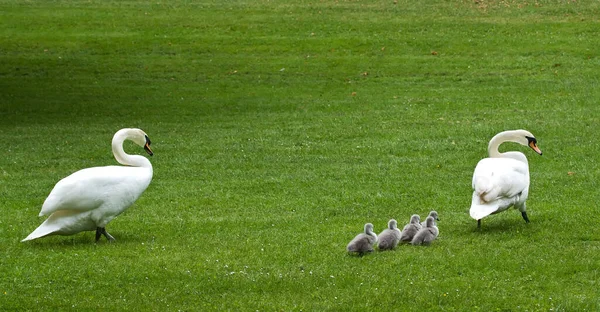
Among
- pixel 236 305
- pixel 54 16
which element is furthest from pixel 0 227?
pixel 54 16

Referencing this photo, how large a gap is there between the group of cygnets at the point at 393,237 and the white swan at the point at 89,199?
9.92ft

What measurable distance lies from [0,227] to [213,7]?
2408 centimetres

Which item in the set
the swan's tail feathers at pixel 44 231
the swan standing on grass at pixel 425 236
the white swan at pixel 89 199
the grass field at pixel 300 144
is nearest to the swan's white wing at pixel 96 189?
the white swan at pixel 89 199

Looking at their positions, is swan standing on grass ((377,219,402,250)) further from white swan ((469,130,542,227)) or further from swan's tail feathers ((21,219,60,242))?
swan's tail feathers ((21,219,60,242))

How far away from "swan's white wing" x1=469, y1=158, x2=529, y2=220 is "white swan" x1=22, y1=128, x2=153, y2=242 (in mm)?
4218

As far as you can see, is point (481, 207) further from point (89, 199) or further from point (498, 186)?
point (89, 199)

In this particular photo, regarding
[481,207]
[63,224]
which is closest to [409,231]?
[481,207]

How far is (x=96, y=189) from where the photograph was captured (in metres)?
11.4

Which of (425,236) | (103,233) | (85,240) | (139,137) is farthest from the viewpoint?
(139,137)

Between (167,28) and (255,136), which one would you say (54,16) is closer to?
(167,28)

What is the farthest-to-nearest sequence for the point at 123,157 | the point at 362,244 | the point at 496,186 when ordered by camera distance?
the point at 123,157, the point at 496,186, the point at 362,244

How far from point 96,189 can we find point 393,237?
3676mm

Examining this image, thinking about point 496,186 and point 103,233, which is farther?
point 103,233

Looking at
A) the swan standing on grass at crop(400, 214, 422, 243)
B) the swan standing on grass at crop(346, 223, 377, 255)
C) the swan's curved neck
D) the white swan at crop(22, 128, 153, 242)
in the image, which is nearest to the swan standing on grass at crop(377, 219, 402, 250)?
the swan standing on grass at crop(346, 223, 377, 255)
